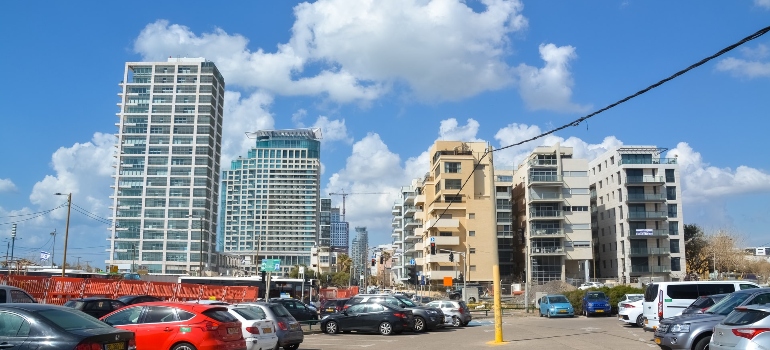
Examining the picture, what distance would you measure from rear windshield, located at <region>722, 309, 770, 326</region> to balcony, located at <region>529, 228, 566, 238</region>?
2812 inches

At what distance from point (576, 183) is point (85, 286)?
64064 mm

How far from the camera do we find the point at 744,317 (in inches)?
464

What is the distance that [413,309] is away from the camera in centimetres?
2920

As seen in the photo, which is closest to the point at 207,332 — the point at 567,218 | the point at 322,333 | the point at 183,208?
the point at 322,333

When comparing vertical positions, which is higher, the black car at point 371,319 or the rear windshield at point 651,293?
the rear windshield at point 651,293

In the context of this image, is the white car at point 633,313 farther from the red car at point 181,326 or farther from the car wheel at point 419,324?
the red car at point 181,326

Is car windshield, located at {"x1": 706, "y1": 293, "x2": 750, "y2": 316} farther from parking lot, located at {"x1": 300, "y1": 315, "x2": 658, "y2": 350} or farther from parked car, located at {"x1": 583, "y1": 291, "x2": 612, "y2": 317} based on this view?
Answer: parked car, located at {"x1": 583, "y1": 291, "x2": 612, "y2": 317}

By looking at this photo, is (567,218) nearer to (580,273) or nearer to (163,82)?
(580,273)

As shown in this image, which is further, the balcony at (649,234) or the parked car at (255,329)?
the balcony at (649,234)

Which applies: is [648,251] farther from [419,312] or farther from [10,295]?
[10,295]

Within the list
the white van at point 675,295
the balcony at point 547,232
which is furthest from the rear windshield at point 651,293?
the balcony at point 547,232

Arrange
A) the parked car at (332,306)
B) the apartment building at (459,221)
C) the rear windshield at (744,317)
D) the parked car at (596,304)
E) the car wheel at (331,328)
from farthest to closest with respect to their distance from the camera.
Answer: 1. the apartment building at (459,221)
2. the parked car at (596,304)
3. the parked car at (332,306)
4. the car wheel at (331,328)
5. the rear windshield at (744,317)

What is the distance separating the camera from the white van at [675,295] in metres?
22.4

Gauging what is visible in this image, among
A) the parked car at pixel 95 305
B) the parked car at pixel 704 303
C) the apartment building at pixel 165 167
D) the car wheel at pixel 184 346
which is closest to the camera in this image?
the car wheel at pixel 184 346
